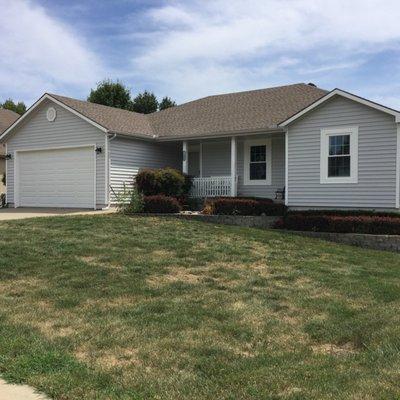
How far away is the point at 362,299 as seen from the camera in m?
7.66

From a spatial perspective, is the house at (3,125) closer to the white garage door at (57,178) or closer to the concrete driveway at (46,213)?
the white garage door at (57,178)

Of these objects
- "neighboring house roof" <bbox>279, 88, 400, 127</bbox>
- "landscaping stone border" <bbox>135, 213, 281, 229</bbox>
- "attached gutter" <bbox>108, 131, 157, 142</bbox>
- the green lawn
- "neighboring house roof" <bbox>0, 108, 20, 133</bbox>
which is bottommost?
the green lawn

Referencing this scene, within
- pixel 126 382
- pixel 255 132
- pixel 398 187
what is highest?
pixel 255 132

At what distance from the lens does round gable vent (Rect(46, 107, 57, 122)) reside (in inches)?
868

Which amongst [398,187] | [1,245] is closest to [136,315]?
[1,245]

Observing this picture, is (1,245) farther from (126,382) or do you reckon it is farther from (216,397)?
(216,397)

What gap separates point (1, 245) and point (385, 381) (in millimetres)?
8477

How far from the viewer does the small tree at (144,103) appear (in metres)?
42.5

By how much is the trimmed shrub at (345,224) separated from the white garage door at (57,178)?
873 centimetres

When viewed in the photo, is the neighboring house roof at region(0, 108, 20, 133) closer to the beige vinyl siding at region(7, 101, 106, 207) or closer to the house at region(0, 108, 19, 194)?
the house at region(0, 108, 19, 194)

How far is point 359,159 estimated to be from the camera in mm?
16594

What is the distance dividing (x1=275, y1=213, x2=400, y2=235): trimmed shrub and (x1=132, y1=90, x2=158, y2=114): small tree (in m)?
28.5

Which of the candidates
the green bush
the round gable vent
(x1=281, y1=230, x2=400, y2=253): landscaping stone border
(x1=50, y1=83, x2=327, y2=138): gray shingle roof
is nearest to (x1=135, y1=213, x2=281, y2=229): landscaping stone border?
the green bush

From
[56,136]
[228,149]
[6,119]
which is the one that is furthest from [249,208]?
[6,119]
